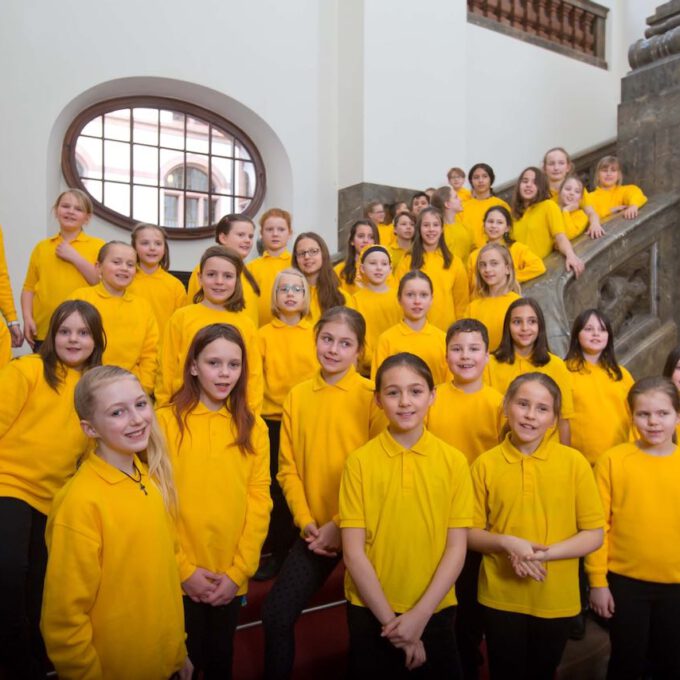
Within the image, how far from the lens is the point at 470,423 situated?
2.90 m

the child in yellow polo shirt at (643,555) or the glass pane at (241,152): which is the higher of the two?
the glass pane at (241,152)

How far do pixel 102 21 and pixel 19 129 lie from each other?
4.38ft

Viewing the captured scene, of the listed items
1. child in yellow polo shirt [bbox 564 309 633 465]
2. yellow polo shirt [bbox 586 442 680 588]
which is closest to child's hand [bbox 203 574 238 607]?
yellow polo shirt [bbox 586 442 680 588]

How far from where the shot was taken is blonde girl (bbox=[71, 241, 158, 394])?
339 centimetres

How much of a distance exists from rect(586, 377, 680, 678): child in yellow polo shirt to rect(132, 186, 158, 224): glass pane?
5.72 metres

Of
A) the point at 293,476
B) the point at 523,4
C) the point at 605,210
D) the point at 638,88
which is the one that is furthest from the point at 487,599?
the point at 523,4

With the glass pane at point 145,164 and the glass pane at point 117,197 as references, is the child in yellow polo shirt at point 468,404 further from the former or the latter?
the glass pane at point 145,164

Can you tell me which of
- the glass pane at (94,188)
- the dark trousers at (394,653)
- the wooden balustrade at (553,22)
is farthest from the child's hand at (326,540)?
the wooden balustrade at (553,22)

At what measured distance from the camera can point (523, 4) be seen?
921cm

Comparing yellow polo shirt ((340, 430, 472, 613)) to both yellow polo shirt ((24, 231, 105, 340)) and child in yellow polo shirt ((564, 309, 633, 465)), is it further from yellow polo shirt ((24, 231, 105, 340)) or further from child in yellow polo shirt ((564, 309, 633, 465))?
yellow polo shirt ((24, 231, 105, 340))

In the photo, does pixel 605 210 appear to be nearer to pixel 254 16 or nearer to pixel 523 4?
pixel 254 16

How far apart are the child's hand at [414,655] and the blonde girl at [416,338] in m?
1.51

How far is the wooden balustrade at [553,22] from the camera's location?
29.2 feet

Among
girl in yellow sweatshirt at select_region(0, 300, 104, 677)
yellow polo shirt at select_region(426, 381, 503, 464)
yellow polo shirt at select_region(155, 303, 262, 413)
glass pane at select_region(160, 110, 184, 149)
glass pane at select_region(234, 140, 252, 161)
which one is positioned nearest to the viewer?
girl in yellow sweatshirt at select_region(0, 300, 104, 677)
